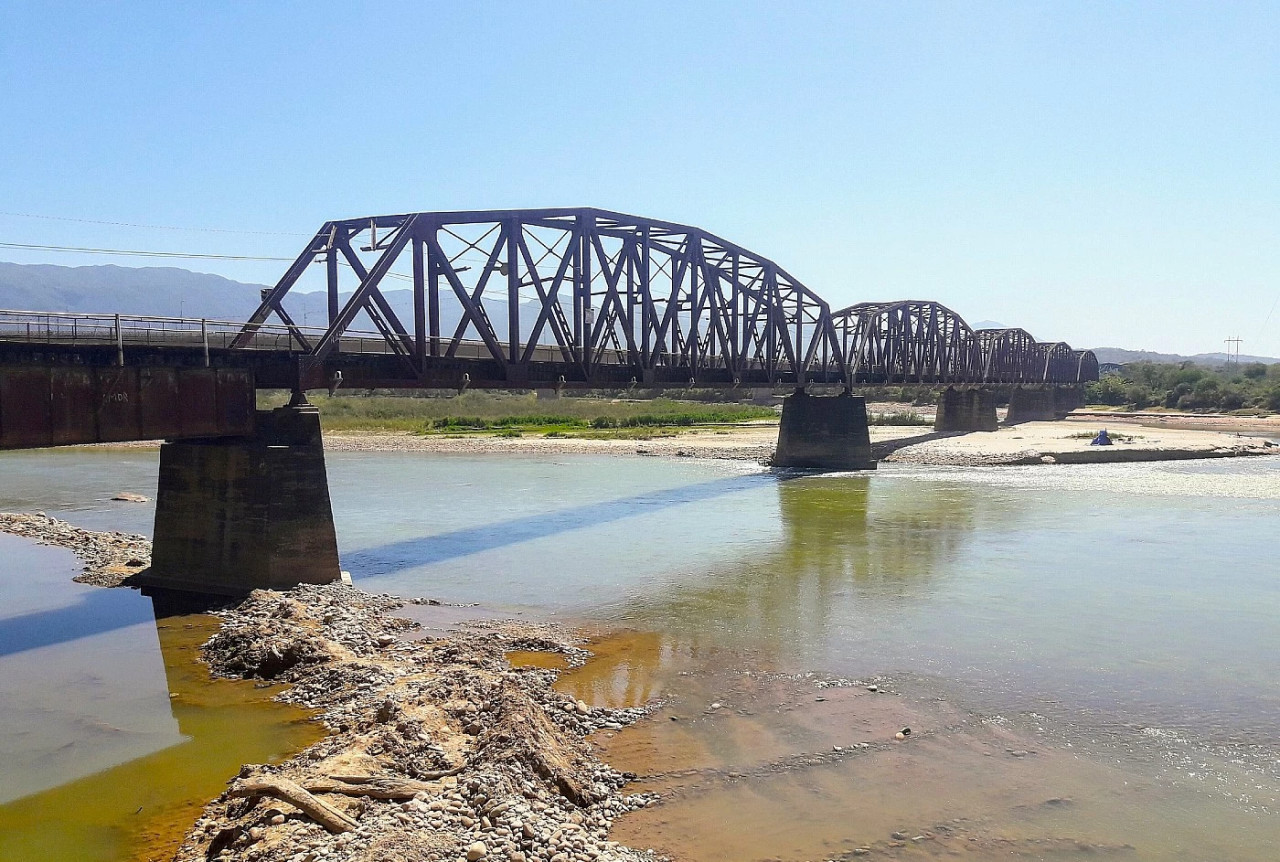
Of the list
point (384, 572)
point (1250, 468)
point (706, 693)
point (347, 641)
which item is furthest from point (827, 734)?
point (1250, 468)

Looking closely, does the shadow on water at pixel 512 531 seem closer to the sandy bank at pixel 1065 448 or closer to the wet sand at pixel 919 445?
the wet sand at pixel 919 445

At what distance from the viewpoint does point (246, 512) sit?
22359 mm

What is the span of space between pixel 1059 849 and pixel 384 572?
66.1 ft

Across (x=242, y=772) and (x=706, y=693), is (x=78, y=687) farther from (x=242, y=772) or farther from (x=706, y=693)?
(x=706, y=693)

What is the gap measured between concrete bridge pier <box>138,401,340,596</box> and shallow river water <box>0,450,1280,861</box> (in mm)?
1958

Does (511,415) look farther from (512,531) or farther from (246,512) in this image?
(246,512)

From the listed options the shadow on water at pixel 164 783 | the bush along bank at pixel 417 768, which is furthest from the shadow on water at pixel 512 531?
the shadow on water at pixel 164 783

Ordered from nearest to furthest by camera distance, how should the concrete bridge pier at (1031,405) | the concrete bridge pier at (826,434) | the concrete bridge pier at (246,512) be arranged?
the concrete bridge pier at (246,512)
the concrete bridge pier at (826,434)
the concrete bridge pier at (1031,405)

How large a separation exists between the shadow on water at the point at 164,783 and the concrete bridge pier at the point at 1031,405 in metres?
108

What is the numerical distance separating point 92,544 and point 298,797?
923 inches

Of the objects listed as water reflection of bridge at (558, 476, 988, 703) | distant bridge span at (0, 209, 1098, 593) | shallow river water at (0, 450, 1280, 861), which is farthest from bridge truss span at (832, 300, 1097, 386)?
shallow river water at (0, 450, 1280, 861)

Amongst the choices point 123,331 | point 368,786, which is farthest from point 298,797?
point 123,331

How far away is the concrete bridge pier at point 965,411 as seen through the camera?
94.9 meters

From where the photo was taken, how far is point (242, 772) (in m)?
11.5
